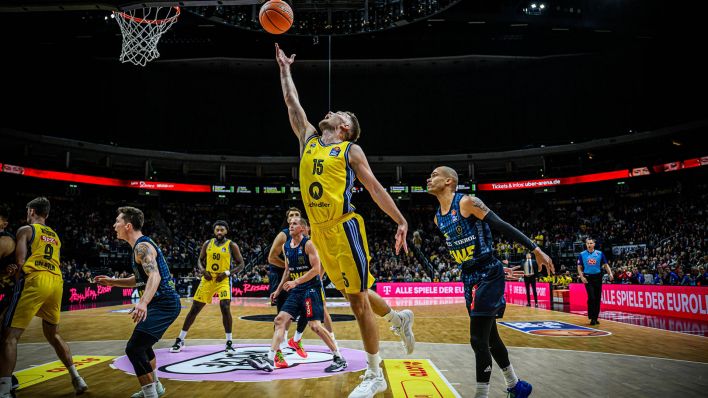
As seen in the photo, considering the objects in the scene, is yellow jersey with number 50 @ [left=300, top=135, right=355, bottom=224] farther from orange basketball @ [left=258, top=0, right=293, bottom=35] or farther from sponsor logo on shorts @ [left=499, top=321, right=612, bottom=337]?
sponsor logo on shorts @ [left=499, top=321, right=612, bottom=337]

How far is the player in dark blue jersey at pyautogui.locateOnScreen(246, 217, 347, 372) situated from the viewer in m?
6.29

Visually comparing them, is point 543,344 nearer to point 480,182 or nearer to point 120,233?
point 120,233

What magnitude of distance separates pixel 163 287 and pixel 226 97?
31937mm

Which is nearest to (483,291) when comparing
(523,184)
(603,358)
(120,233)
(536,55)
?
(120,233)

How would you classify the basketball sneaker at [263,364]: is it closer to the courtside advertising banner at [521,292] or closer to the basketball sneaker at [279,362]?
the basketball sneaker at [279,362]

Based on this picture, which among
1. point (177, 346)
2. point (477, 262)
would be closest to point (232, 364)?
point (177, 346)

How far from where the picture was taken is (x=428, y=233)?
35.2 meters

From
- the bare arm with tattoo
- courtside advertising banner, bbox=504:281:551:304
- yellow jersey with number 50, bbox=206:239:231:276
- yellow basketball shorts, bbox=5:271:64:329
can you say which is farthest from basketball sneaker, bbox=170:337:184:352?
courtside advertising banner, bbox=504:281:551:304

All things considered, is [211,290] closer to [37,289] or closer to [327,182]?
[37,289]

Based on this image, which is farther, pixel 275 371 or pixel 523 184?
pixel 523 184

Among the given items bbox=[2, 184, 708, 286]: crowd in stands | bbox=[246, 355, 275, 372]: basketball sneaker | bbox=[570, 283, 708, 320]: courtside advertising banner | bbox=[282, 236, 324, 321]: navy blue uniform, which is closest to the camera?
bbox=[246, 355, 275, 372]: basketball sneaker

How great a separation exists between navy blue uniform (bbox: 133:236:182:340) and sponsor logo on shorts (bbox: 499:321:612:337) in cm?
811

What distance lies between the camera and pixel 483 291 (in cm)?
443

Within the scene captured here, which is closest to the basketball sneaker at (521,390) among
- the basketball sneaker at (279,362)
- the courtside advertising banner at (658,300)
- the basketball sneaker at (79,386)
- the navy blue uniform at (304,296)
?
the navy blue uniform at (304,296)
